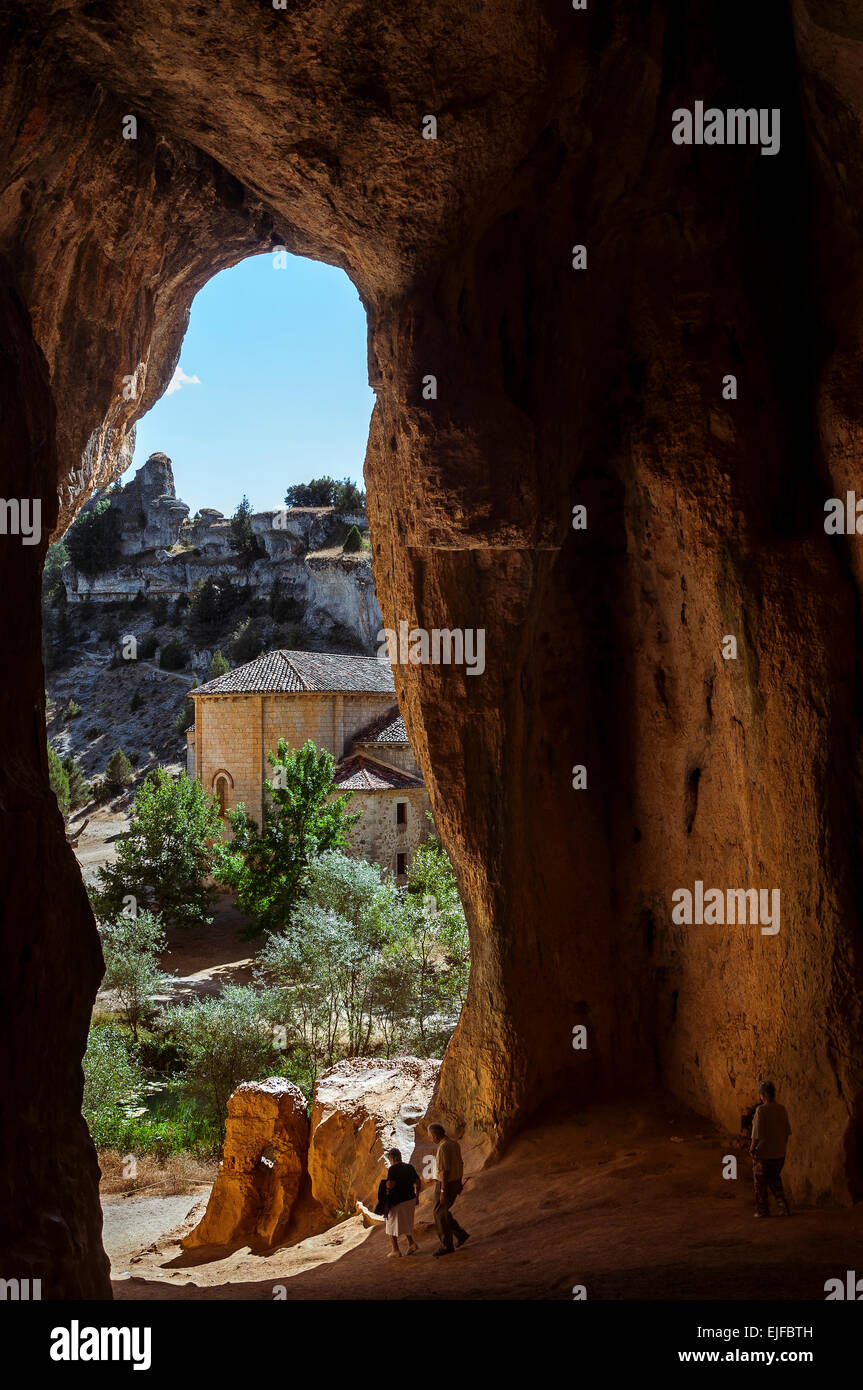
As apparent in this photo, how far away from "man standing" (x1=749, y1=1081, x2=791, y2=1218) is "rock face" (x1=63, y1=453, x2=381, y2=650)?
54.1 meters

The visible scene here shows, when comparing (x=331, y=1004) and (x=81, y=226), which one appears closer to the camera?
(x=81, y=226)

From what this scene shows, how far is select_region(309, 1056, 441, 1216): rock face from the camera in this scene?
11969mm

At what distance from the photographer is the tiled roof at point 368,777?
33.2m

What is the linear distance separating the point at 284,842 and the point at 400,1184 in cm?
2066

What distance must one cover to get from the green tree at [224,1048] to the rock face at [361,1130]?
4.92 metres

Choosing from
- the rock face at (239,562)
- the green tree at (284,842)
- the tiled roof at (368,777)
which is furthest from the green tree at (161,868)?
the rock face at (239,562)

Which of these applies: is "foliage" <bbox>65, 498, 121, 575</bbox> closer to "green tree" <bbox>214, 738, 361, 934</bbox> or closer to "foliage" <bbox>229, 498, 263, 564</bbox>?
"foliage" <bbox>229, 498, 263, 564</bbox>

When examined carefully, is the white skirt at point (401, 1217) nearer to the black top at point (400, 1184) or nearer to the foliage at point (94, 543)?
the black top at point (400, 1184)

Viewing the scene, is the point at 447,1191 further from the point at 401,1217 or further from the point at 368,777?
the point at 368,777
